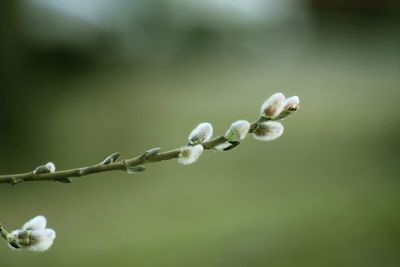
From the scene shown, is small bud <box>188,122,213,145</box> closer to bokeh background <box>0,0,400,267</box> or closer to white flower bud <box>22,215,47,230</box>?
white flower bud <box>22,215,47,230</box>

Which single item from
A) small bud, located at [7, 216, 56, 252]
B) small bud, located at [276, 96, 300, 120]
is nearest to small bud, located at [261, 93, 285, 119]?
small bud, located at [276, 96, 300, 120]

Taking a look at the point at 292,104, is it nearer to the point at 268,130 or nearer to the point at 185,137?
the point at 268,130

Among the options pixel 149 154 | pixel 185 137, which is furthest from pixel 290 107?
pixel 185 137

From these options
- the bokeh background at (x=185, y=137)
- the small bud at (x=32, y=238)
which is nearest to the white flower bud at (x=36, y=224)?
the small bud at (x=32, y=238)

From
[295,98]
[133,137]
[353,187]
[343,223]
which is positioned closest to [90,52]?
[133,137]

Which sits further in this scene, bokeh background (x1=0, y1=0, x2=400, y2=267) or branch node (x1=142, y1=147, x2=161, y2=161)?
bokeh background (x1=0, y1=0, x2=400, y2=267)
